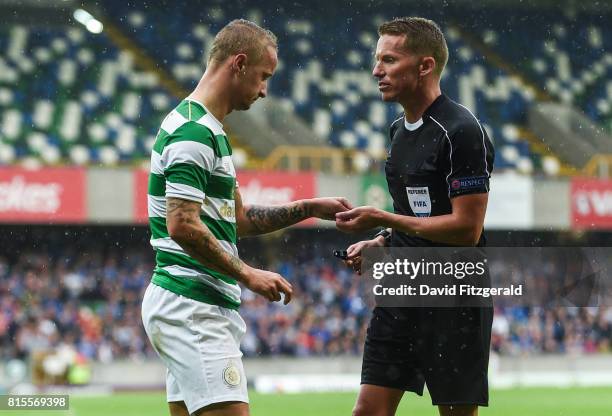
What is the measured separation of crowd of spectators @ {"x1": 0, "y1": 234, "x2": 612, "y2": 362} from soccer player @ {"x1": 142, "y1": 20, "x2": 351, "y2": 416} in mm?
12237

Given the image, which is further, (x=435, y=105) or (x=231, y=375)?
(x=435, y=105)

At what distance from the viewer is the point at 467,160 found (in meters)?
3.45

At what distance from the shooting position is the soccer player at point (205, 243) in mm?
2974

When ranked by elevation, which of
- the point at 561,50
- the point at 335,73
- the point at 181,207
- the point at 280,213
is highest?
the point at 561,50

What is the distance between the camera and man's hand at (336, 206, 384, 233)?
352 centimetres

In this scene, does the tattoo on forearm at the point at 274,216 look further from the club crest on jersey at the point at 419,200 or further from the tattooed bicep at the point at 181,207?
the tattooed bicep at the point at 181,207

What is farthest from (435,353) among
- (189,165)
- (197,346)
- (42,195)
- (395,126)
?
(42,195)

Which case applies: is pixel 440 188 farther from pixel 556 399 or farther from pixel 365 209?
pixel 556 399

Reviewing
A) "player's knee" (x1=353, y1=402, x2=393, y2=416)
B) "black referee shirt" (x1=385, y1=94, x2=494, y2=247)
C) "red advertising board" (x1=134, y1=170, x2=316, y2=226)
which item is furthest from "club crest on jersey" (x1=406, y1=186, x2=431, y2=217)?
"red advertising board" (x1=134, y1=170, x2=316, y2=226)

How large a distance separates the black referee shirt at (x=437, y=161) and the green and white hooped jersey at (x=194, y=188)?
70cm

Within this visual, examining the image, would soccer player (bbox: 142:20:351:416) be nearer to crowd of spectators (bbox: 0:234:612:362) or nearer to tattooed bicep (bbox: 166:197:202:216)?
tattooed bicep (bbox: 166:197:202:216)

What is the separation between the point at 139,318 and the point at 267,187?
2996 mm

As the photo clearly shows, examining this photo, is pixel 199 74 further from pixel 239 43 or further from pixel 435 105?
pixel 239 43

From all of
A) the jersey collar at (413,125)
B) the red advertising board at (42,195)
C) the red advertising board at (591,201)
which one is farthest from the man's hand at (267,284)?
the red advertising board at (591,201)
